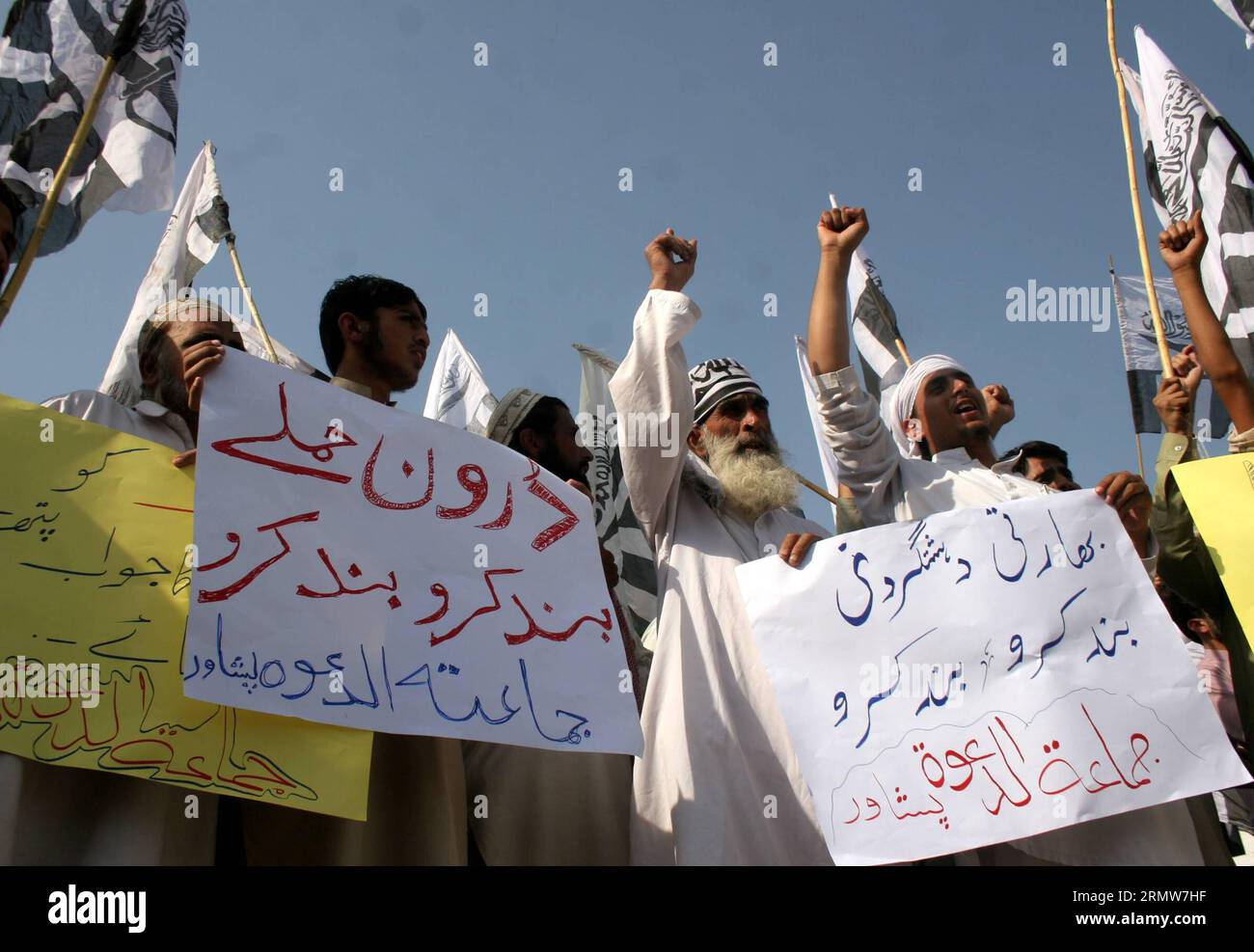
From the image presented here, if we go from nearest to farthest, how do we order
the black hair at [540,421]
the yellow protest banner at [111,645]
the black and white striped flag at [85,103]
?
the yellow protest banner at [111,645] < the black hair at [540,421] < the black and white striped flag at [85,103]

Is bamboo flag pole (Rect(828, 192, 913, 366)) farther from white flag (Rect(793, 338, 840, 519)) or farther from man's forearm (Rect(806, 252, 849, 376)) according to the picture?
man's forearm (Rect(806, 252, 849, 376))

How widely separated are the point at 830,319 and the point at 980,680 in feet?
3.94

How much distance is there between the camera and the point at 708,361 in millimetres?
4207

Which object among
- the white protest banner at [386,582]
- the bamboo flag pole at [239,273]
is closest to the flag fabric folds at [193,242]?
the bamboo flag pole at [239,273]

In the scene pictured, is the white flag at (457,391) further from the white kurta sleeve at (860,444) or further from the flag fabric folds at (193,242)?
the white kurta sleeve at (860,444)

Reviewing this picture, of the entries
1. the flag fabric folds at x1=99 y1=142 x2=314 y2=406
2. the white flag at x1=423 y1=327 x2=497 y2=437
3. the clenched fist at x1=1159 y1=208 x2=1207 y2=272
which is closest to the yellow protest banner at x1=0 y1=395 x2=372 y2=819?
the flag fabric folds at x1=99 y1=142 x2=314 y2=406

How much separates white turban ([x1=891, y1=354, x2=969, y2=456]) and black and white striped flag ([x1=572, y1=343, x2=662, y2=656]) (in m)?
1.07

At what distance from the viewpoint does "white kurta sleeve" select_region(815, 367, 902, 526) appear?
11.4ft

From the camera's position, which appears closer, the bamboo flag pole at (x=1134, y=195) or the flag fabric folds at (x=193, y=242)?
the bamboo flag pole at (x=1134, y=195)

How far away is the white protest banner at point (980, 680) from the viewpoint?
2.71 metres

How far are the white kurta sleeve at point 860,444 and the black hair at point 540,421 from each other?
37.0 inches

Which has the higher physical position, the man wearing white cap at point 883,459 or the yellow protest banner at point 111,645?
the man wearing white cap at point 883,459

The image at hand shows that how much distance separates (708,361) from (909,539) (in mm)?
1328
